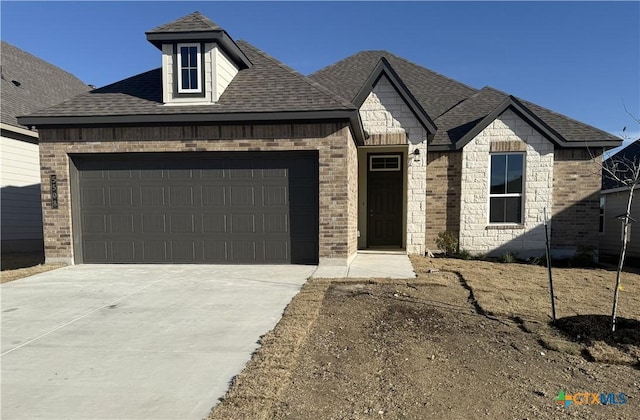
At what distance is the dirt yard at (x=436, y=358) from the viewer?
118 inches

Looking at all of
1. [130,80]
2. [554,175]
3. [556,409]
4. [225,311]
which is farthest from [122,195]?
[554,175]

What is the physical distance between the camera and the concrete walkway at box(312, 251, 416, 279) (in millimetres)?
8016

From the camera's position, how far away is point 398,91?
11.1 metres

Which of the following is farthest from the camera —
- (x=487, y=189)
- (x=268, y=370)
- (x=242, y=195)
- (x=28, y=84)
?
(x=28, y=84)

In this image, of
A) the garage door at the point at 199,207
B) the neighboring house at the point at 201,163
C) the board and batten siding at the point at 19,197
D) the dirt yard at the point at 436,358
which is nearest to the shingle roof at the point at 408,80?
the neighboring house at the point at 201,163

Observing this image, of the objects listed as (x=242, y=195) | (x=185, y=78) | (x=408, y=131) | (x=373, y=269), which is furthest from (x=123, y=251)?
(x=408, y=131)

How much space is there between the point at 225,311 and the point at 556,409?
165 inches

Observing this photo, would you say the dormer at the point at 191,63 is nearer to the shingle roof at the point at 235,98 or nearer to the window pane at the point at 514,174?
the shingle roof at the point at 235,98

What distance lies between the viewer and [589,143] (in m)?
11.0

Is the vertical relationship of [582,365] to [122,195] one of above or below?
below

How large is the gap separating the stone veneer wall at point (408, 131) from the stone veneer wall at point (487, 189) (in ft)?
4.28

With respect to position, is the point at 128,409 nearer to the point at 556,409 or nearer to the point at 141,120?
the point at 556,409

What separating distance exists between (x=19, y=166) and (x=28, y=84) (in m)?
5.09

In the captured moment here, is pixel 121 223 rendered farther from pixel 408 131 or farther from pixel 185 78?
pixel 408 131
